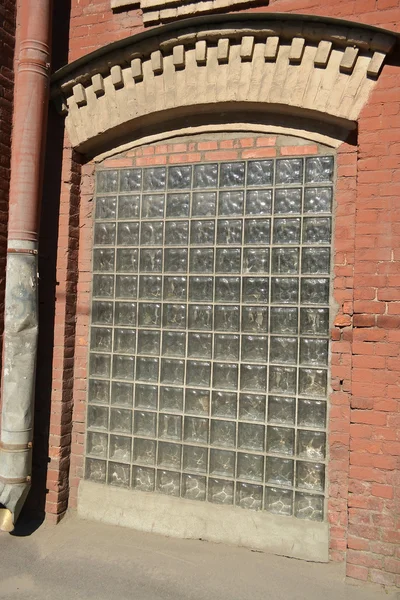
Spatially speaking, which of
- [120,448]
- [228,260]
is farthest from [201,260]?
[120,448]

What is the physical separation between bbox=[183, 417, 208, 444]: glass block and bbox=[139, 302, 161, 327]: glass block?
80 cm

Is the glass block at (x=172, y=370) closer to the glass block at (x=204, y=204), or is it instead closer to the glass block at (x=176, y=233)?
the glass block at (x=176, y=233)

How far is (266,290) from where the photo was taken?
391cm

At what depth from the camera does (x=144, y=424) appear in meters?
4.21

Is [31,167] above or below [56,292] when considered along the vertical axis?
above

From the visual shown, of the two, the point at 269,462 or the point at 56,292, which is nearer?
the point at 269,462

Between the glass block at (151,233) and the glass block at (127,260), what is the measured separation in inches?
4.9

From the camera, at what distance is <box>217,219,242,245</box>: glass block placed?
13.1 feet

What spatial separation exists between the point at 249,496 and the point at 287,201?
220 centimetres

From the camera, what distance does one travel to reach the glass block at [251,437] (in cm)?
388

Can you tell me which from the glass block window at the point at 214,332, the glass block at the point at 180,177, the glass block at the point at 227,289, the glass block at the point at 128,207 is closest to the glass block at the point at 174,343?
the glass block window at the point at 214,332

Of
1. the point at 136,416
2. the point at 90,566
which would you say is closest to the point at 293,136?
the point at 136,416

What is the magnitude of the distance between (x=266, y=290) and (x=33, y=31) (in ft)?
8.98

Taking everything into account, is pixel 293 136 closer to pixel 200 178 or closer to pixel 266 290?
pixel 200 178
